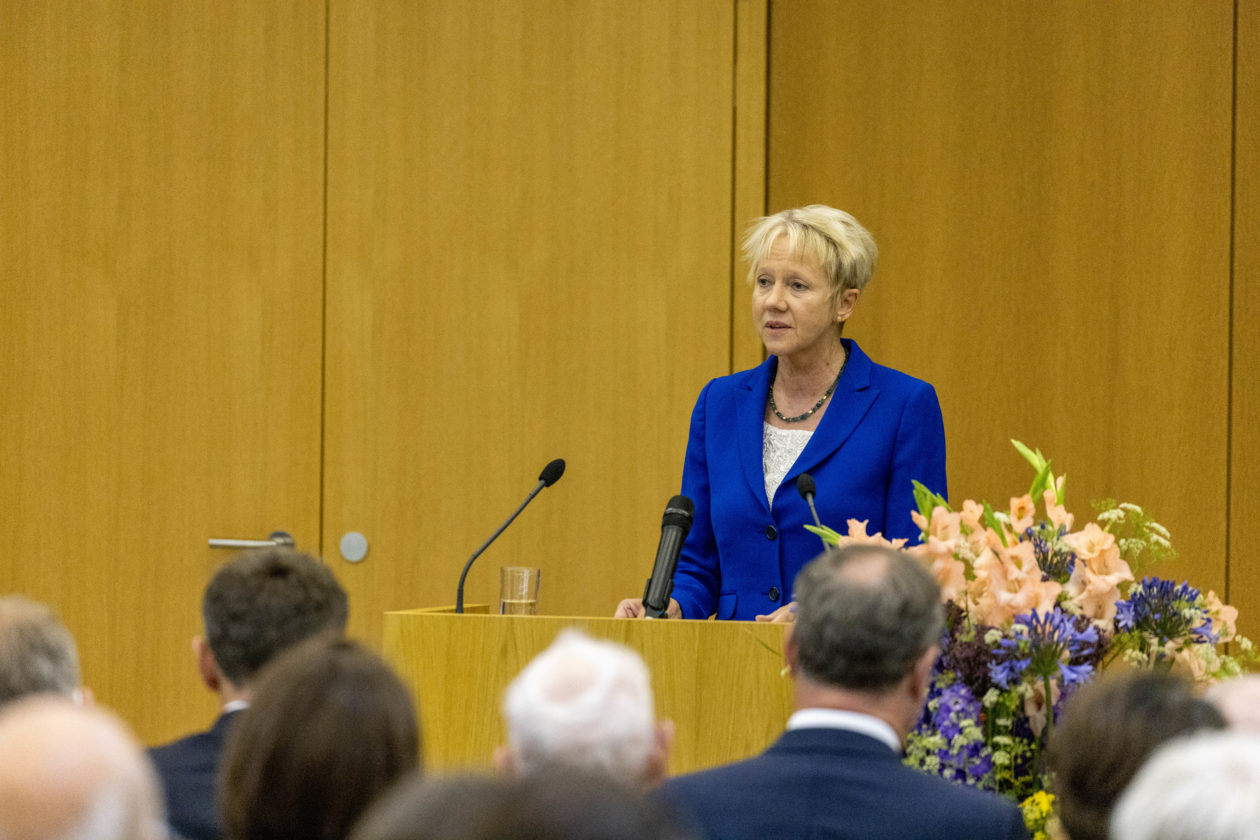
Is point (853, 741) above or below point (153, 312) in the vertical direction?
below

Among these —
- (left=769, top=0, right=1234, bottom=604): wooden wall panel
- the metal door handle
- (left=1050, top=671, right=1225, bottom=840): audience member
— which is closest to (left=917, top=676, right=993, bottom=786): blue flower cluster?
(left=1050, top=671, right=1225, bottom=840): audience member

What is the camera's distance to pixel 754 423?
3.41 metres

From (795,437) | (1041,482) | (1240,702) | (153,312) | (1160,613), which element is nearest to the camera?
(1240,702)

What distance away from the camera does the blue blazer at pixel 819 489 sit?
3232 mm

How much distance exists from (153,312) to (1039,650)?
3463mm

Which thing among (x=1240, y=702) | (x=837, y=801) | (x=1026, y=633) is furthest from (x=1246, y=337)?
(x=837, y=801)

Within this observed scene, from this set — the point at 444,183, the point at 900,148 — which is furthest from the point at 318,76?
the point at 900,148

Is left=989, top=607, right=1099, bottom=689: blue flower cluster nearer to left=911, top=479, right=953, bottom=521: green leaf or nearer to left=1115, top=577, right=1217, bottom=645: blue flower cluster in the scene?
left=1115, top=577, right=1217, bottom=645: blue flower cluster

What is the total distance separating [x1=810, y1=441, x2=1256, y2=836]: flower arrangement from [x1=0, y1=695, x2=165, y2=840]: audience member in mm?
1272

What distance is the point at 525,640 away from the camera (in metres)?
2.71

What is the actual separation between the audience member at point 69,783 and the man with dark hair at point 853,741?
718 millimetres

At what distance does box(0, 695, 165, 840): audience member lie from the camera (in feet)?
3.71

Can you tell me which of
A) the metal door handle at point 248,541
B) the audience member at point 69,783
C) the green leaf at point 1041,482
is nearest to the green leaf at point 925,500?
the green leaf at point 1041,482

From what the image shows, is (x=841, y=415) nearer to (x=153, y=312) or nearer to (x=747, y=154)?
(x=747, y=154)
